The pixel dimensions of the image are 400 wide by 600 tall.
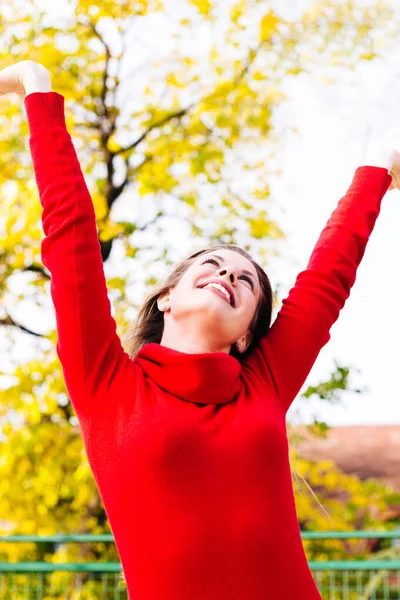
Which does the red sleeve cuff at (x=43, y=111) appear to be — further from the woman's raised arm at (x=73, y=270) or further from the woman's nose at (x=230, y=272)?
the woman's nose at (x=230, y=272)

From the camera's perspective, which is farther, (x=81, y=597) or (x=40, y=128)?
(x=81, y=597)

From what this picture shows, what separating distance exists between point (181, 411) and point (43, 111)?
59cm

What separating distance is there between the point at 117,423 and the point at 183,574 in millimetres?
254

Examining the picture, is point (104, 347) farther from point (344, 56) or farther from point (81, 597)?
point (344, 56)

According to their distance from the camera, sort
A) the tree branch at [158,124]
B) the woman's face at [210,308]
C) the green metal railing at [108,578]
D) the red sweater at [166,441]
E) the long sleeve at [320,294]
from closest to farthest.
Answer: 1. the red sweater at [166,441]
2. the woman's face at [210,308]
3. the long sleeve at [320,294]
4. the green metal railing at [108,578]
5. the tree branch at [158,124]

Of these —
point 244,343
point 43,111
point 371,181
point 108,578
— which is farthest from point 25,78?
point 108,578

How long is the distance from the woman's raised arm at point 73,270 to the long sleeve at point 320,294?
30 centimetres

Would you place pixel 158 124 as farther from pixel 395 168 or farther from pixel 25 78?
pixel 25 78

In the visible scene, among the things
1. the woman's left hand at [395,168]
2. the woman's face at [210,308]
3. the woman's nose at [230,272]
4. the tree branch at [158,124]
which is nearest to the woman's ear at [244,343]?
the woman's face at [210,308]

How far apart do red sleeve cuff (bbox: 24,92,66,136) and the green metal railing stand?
9.39ft

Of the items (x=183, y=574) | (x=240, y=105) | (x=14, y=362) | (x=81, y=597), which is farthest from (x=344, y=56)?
(x=183, y=574)

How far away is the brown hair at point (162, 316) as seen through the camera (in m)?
1.59

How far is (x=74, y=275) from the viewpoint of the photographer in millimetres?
1305

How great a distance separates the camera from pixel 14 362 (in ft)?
18.3
